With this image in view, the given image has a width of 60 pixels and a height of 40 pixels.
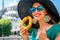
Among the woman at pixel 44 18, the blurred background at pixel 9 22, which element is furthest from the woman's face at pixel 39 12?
the blurred background at pixel 9 22

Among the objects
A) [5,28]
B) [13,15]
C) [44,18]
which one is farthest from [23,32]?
[13,15]

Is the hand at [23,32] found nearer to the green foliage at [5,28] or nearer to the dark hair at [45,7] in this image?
the dark hair at [45,7]

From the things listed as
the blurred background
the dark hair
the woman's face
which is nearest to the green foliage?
the blurred background

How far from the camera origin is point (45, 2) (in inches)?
45.4

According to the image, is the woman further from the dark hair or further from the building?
the building

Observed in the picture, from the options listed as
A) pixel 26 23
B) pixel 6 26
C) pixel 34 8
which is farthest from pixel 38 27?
pixel 6 26

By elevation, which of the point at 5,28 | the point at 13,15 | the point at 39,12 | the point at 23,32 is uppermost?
the point at 39,12

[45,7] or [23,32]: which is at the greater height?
[45,7]

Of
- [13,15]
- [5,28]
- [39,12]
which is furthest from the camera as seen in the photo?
[13,15]

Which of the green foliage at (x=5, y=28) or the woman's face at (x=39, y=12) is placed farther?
the green foliage at (x=5, y=28)

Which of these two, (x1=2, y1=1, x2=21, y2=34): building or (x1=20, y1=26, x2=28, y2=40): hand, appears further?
(x1=2, y1=1, x2=21, y2=34): building

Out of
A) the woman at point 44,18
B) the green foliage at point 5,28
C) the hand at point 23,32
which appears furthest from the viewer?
the green foliage at point 5,28

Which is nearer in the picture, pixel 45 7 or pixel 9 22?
pixel 45 7

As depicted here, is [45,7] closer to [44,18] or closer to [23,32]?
[44,18]
